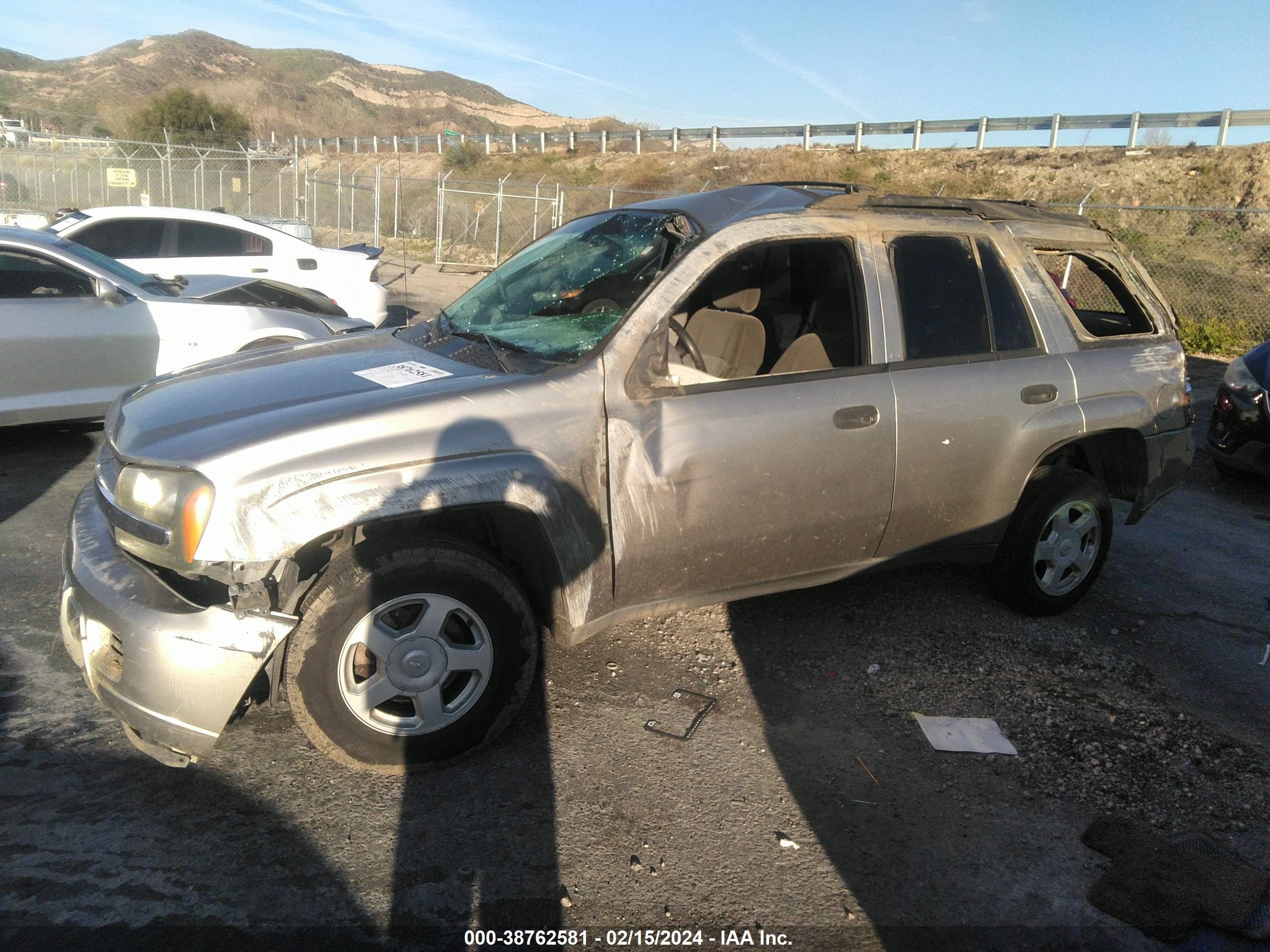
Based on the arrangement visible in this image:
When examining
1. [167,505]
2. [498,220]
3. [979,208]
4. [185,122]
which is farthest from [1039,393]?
[185,122]

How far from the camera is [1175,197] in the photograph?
82.8ft

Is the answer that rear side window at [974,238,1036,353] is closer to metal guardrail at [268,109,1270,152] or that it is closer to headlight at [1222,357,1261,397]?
headlight at [1222,357,1261,397]

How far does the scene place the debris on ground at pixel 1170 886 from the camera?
2709 millimetres

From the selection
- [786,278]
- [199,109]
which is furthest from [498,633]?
[199,109]

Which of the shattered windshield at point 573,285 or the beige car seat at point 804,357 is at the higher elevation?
the shattered windshield at point 573,285

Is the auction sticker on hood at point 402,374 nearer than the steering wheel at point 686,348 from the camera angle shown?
Yes

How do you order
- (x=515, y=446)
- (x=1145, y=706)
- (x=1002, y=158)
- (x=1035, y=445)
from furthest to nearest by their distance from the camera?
(x=1002, y=158)
(x=1035, y=445)
(x=1145, y=706)
(x=515, y=446)

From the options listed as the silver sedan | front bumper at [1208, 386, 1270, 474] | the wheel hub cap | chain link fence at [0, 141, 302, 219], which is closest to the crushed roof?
the wheel hub cap

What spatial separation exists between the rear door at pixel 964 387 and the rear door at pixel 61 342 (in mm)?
5309

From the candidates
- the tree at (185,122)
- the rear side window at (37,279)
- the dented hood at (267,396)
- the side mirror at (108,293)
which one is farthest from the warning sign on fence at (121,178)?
the tree at (185,122)

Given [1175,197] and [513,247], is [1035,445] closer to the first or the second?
[513,247]

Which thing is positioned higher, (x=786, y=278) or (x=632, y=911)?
(x=786, y=278)

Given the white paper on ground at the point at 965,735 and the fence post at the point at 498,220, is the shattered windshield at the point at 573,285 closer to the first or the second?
the white paper on ground at the point at 965,735

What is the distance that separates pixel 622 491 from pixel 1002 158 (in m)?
31.0
